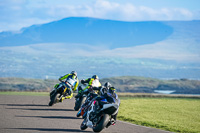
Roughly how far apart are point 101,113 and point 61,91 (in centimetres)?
941

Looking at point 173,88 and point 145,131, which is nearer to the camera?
point 145,131

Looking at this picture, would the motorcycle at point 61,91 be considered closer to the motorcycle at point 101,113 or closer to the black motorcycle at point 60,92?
the black motorcycle at point 60,92

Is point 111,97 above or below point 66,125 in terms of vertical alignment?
above

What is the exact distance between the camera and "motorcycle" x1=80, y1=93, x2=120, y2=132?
1305 cm

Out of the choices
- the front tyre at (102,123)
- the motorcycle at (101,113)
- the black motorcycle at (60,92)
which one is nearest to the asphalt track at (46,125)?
the motorcycle at (101,113)

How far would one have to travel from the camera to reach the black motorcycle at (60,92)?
72.9 ft

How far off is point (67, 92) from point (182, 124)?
25.1ft

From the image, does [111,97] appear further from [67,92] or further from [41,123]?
[67,92]

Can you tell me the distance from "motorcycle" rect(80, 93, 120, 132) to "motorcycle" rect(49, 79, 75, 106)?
8.48m

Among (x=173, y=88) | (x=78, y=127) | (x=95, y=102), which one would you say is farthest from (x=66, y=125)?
(x=173, y=88)

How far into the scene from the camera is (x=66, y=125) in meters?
14.8

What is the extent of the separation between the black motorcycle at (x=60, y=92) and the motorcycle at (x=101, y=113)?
27.8ft

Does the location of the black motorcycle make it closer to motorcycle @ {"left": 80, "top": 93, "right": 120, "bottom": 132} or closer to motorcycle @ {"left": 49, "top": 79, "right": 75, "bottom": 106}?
motorcycle @ {"left": 49, "top": 79, "right": 75, "bottom": 106}

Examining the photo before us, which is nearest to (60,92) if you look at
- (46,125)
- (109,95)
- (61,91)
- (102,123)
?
(61,91)
